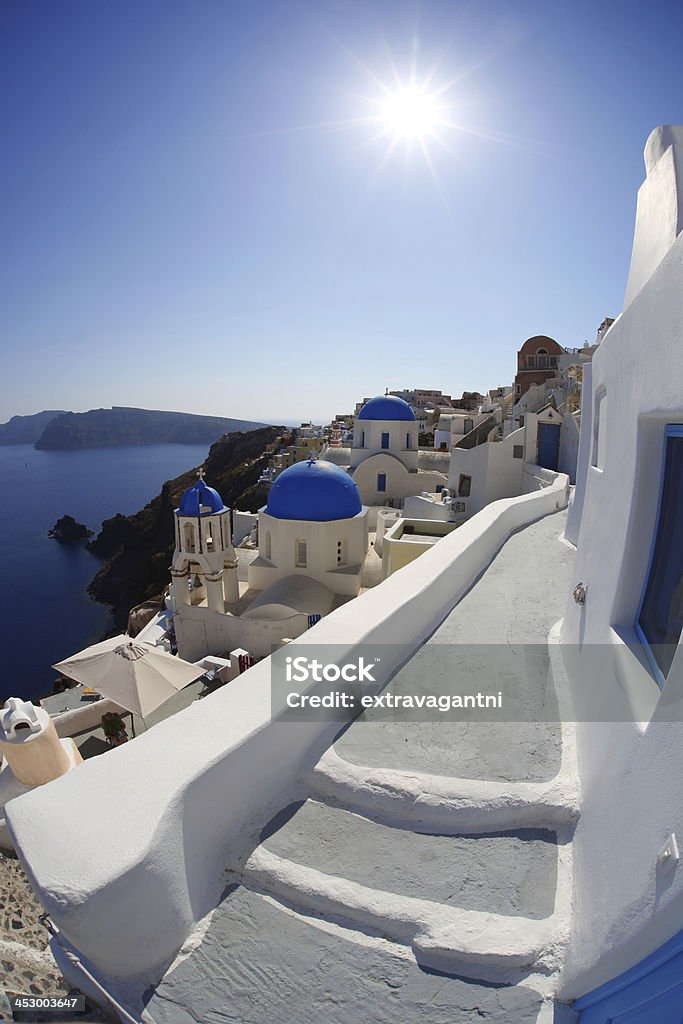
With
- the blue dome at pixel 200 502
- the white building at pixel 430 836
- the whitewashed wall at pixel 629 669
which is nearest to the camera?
the whitewashed wall at pixel 629 669

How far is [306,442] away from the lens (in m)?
48.9

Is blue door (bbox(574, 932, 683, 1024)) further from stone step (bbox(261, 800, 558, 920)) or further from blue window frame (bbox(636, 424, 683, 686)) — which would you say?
blue window frame (bbox(636, 424, 683, 686))

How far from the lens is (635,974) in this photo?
1.33 meters

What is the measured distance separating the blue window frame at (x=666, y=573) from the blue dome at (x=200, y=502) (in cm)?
1318

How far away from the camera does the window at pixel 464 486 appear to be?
17197mm

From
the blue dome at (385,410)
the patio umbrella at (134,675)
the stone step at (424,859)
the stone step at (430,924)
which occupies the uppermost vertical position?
the blue dome at (385,410)

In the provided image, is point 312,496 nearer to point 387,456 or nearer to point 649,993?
point 387,456

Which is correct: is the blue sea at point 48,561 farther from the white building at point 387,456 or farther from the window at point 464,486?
the window at point 464,486

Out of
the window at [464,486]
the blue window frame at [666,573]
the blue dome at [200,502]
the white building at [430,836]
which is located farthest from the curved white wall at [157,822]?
the window at [464,486]

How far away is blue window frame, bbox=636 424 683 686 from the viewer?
1.97 metres

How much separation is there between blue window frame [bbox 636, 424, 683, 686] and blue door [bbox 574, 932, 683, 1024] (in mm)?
858

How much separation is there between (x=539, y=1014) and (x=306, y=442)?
48.2 meters

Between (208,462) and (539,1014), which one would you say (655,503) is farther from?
(208,462)

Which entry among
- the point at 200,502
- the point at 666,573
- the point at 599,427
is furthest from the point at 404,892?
the point at 200,502
